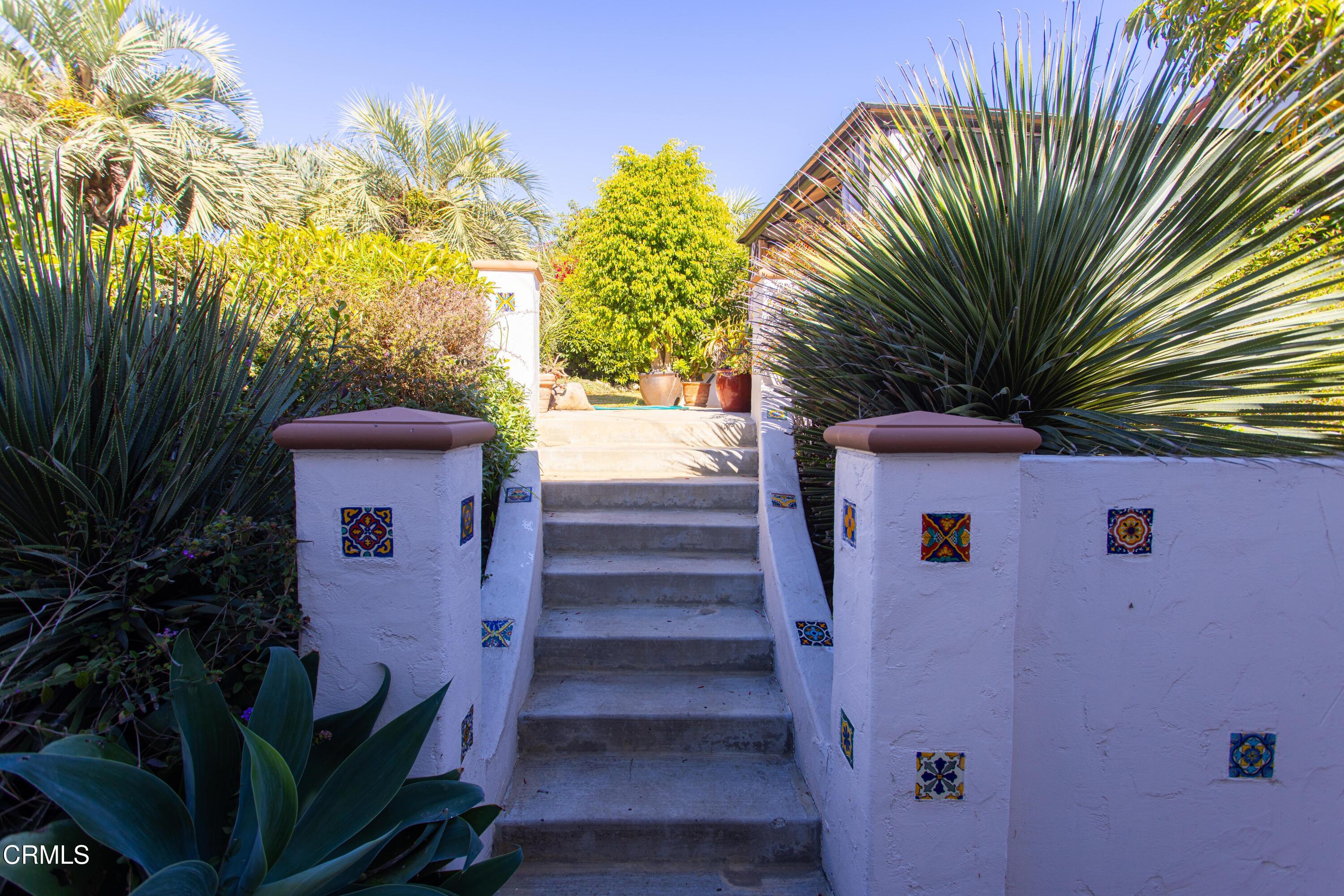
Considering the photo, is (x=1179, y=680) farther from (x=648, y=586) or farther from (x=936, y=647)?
(x=648, y=586)

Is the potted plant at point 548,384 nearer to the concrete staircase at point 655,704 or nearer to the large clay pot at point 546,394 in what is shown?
the large clay pot at point 546,394

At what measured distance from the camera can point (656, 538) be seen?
3756mm

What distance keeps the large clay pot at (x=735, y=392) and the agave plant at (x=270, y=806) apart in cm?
459

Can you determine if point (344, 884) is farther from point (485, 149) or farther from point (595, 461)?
point (485, 149)

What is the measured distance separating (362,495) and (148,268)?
0.96m

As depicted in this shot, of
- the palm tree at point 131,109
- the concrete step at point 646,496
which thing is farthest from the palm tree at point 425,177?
the concrete step at point 646,496

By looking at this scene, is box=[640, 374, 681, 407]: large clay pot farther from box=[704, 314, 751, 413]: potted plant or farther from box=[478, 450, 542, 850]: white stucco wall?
box=[478, 450, 542, 850]: white stucco wall

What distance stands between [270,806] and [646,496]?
2732 mm

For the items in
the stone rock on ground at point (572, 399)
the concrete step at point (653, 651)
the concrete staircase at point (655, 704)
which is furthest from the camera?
the stone rock on ground at point (572, 399)

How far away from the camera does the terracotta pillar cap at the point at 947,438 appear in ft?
6.33

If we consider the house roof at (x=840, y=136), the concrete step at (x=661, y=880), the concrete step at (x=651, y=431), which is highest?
the house roof at (x=840, y=136)

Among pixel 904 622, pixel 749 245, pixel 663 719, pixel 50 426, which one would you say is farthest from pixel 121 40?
pixel 904 622

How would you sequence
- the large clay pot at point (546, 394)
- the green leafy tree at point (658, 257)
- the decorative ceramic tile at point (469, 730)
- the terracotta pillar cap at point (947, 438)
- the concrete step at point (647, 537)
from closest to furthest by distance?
the terracotta pillar cap at point (947, 438) → the decorative ceramic tile at point (469, 730) → the concrete step at point (647, 537) → the large clay pot at point (546, 394) → the green leafy tree at point (658, 257)

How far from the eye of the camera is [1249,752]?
214 centimetres
